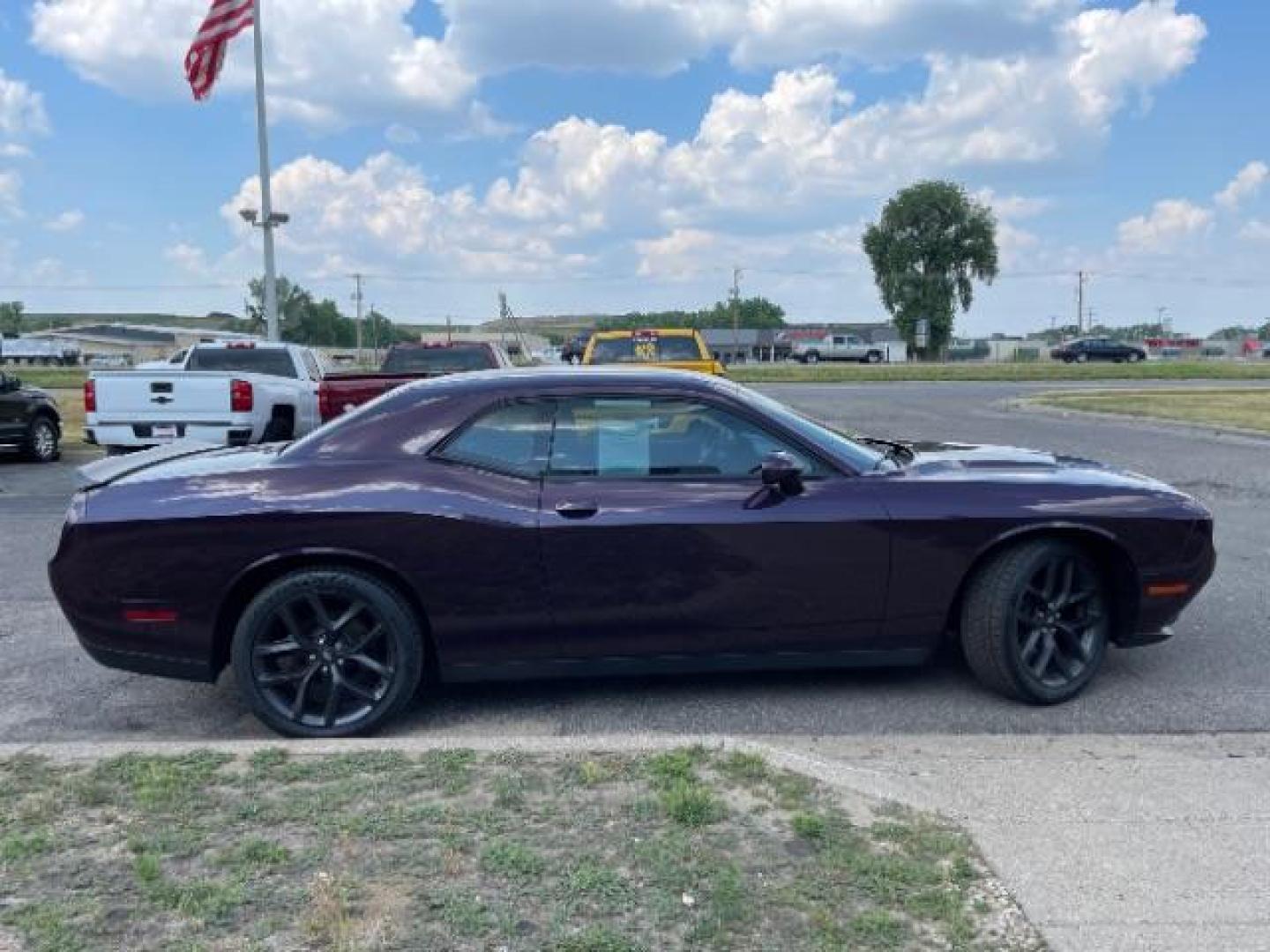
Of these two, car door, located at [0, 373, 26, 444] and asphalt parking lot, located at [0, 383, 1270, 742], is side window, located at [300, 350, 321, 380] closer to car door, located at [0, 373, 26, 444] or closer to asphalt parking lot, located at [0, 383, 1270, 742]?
car door, located at [0, 373, 26, 444]

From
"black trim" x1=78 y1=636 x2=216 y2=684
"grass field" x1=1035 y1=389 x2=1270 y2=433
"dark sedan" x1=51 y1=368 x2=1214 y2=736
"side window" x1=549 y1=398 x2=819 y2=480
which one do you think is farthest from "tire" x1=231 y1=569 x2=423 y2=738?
"grass field" x1=1035 y1=389 x2=1270 y2=433

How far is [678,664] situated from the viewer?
14.7ft

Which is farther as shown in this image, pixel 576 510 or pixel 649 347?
pixel 649 347

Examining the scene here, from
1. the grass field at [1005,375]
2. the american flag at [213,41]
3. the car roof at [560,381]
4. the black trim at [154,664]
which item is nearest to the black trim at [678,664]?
the black trim at [154,664]

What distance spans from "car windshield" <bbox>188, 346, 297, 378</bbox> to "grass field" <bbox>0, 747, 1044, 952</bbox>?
33.2ft

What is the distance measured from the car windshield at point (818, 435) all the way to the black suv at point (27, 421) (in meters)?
12.2

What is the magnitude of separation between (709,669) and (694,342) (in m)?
11.2

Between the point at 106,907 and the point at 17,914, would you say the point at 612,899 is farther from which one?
the point at 17,914

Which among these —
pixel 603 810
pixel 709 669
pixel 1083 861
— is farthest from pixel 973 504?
pixel 603 810

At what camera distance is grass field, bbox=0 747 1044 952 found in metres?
2.66

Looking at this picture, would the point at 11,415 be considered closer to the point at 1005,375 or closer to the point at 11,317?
the point at 1005,375

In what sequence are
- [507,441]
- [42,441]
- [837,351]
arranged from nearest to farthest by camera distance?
[507,441] < [42,441] < [837,351]

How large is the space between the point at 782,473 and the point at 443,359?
412 inches

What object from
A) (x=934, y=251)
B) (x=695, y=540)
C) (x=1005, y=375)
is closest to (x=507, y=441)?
(x=695, y=540)
